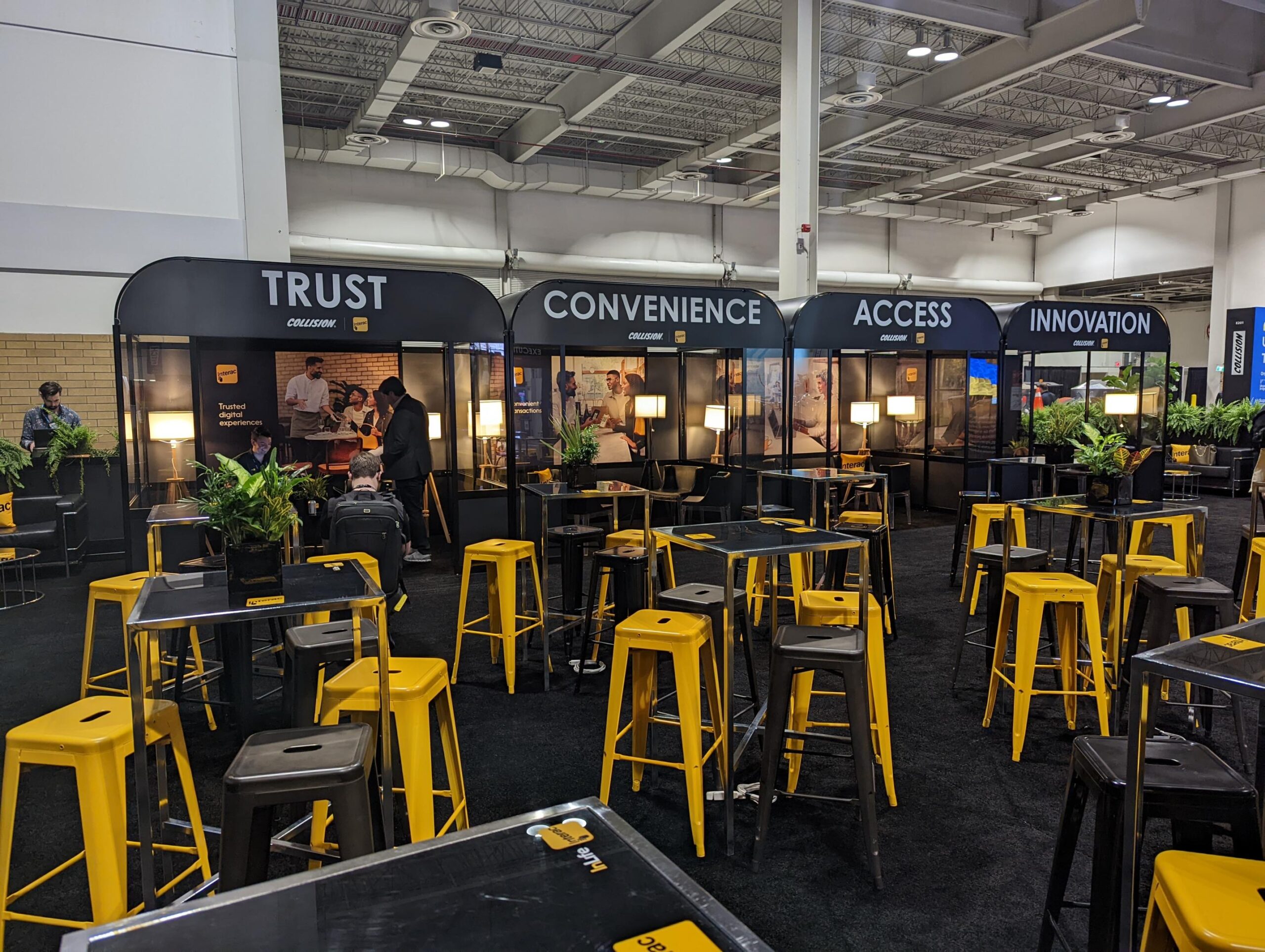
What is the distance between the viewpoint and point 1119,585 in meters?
3.68

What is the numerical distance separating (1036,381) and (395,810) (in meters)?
11.0

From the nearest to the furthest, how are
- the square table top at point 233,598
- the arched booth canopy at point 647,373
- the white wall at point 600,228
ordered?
the square table top at point 233,598 → the arched booth canopy at point 647,373 → the white wall at point 600,228

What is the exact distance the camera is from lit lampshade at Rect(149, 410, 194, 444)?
647 centimetres

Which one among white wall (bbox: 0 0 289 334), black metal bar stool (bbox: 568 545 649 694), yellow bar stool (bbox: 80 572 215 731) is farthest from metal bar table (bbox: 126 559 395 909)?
white wall (bbox: 0 0 289 334)

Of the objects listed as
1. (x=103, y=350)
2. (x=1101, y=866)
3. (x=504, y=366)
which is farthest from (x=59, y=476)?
(x=1101, y=866)

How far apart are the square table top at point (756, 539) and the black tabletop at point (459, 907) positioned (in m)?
1.60

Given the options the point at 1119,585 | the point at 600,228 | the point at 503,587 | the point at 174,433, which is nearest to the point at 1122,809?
the point at 1119,585

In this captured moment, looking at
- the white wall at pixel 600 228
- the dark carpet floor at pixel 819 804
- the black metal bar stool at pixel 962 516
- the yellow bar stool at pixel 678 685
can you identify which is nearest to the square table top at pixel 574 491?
the dark carpet floor at pixel 819 804

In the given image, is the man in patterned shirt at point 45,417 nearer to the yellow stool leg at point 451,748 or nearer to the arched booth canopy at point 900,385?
the yellow stool leg at point 451,748

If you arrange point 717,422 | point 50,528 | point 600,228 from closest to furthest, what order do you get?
1. point 50,528
2. point 717,422
3. point 600,228

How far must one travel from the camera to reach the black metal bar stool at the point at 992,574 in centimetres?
412

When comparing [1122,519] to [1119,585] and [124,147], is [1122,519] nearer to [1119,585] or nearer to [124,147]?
[1119,585]

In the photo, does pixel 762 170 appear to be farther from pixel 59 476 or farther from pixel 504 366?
pixel 59 476

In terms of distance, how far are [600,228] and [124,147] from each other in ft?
25.1
